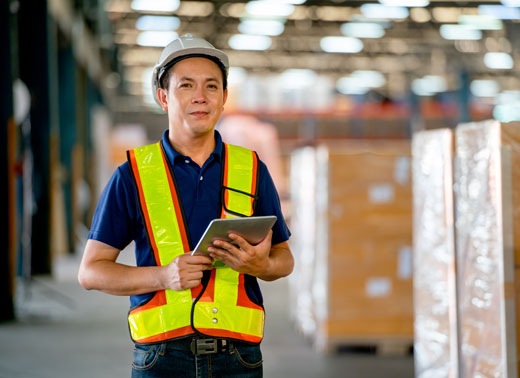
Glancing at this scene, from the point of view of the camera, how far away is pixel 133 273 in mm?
2002

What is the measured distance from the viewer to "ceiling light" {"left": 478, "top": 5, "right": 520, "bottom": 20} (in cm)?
2042

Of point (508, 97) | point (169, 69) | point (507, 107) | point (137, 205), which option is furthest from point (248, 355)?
point (508, 97)

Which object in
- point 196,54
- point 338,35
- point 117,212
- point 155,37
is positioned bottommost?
point 117,212

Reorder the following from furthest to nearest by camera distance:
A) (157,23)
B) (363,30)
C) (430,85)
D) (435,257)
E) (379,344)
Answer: (430,85), (363,30), (157,23), (379,344), (435,257)

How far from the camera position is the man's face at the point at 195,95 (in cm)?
205

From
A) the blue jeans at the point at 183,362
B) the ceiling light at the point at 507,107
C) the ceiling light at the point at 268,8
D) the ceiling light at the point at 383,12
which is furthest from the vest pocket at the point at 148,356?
the ceiling light at the point at 507,107

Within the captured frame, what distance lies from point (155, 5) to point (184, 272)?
64.3 feet

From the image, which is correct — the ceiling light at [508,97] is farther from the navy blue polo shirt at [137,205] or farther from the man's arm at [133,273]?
the man's arm at [133,273]

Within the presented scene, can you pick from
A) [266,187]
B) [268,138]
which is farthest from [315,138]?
[266,187]

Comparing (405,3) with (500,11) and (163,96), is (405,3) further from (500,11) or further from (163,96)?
(163,96)

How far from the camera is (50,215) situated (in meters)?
10.8

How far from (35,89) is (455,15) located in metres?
15.7

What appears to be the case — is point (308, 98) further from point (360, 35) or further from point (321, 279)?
point (321, 279)

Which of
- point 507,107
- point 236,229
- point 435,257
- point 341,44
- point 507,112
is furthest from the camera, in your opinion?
point 507,107
